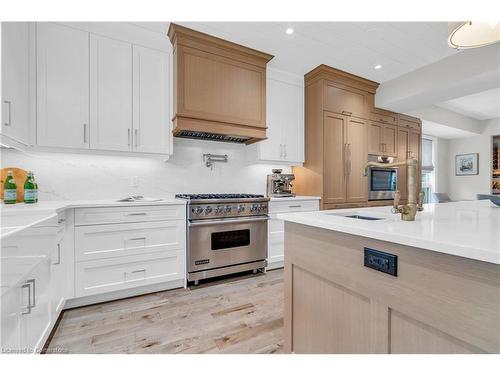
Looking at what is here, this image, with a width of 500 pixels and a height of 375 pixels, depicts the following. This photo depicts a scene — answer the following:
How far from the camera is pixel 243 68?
2832mm

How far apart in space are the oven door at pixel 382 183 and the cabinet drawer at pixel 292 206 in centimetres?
117

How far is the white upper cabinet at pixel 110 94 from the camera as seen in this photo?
2.25 meters

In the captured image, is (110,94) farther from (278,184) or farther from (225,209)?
(278,184)

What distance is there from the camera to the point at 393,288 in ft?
2.71

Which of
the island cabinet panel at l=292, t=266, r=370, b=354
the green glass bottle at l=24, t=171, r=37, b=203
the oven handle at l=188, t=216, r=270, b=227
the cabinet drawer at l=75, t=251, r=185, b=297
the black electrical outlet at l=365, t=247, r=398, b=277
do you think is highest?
the green glass bottle at l=24, t=171, r=37, b=203

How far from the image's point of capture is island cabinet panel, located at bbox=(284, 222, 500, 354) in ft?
2.10

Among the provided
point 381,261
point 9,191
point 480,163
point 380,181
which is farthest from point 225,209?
point 480,163

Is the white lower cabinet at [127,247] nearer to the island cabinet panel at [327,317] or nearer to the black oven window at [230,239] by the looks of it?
the black oven window at [230,239]

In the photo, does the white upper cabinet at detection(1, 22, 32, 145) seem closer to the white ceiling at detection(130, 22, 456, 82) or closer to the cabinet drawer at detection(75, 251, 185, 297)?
the white ceiling at detection(130, 22, 456, 82)

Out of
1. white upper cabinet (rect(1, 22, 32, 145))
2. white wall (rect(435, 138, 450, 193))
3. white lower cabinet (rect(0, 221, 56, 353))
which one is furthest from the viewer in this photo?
white wall (rect(435, 138, 450, 193))

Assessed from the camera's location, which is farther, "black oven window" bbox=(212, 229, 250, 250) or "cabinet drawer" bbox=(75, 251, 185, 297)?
"black oven window" bbox=(212, 229, 250, 250)

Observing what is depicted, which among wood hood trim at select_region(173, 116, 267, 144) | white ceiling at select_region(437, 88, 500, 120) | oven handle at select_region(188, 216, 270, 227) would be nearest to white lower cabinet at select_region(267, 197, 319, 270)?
oven handle at select_region(188, 216, 270, 227)

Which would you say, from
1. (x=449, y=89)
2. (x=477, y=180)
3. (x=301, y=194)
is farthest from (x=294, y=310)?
(x=477, y=180)

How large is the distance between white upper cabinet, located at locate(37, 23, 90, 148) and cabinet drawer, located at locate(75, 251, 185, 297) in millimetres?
1142
